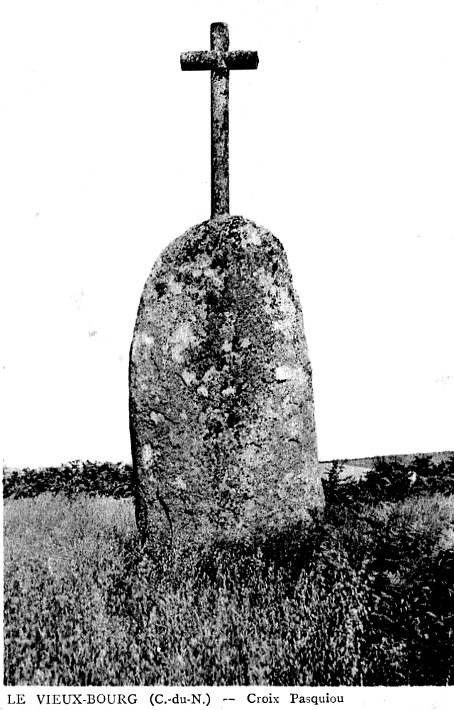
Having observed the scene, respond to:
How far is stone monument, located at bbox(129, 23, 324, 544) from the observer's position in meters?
6.68

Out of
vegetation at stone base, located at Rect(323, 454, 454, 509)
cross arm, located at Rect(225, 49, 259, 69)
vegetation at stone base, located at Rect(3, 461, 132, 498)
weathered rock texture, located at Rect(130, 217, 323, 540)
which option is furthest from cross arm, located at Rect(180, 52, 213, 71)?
vegetation at stone base, located at Rect(3, 461, 132, 498)

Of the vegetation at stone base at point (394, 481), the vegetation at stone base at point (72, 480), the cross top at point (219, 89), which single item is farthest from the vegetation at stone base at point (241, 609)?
the cross top at point (219, 89)

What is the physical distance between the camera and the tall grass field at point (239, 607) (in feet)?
18.3

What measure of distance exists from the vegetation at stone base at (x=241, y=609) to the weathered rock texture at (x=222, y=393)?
30cm

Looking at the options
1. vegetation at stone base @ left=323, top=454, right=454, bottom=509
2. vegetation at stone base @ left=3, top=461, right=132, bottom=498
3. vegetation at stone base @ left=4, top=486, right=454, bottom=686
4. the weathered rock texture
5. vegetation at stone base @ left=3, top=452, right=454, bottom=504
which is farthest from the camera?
vegetation at stone base @ left=3, top=461, right=132, bottom=498

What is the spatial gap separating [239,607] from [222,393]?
5.08ft

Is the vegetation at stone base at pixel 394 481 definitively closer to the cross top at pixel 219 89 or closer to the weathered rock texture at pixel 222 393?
the weathered rock texture at pixel 222 393

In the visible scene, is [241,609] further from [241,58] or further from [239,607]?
[241,58]

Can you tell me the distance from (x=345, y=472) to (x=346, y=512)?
1770 millimetres

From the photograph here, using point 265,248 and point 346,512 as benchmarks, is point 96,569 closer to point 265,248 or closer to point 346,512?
point 346,512

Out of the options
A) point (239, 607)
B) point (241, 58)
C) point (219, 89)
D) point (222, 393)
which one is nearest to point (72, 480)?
point (222, 393)

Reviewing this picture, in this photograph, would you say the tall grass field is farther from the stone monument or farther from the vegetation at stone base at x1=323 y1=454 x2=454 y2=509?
the vegetation at stone base at x1=323 y1=454 x2=454 y2=509

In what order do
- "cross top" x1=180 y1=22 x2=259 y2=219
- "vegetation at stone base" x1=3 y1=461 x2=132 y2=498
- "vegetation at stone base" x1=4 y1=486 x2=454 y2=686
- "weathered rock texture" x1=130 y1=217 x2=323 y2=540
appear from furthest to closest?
"vegetation at stone base" x1=3 y1=461 x2=132 y2=498
"cross top" x1=180 y1=22 x2=259 y2=219
"weathered rock texture" x1=130 y1=217 x2=323 y2=540
"vegetation at stone base" x1=4 y1=486 x2=454 y2=686

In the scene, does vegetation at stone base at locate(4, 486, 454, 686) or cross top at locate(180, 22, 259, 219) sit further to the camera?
cross top at locate(180, 22, 259, 219)
